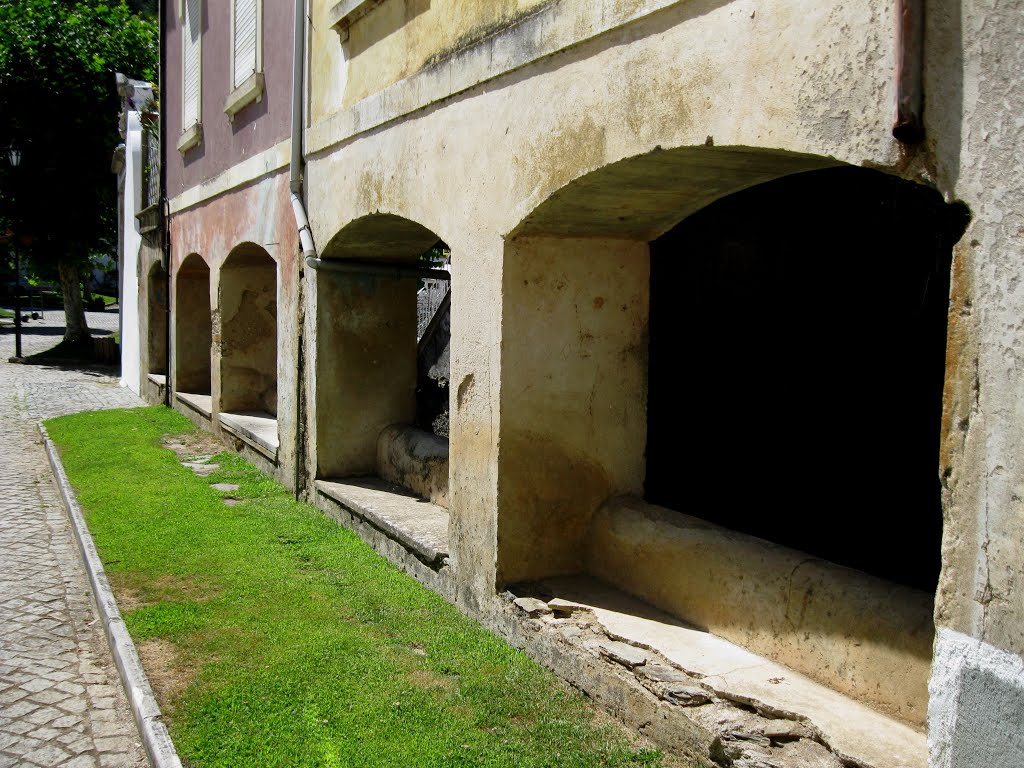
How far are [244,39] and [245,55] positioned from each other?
175 mm

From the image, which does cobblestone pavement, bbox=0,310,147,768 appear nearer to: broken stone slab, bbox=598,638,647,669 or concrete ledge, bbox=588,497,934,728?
broken stone slab, bbox=598,638,647,669

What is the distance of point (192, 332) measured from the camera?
12.8 metres

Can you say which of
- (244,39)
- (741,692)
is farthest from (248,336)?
(741,692)

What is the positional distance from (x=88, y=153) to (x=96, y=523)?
1729 cm

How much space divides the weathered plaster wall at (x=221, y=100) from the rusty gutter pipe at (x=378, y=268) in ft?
4.63

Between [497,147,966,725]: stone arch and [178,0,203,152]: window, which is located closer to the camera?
[497,147,966,725]: stone arch

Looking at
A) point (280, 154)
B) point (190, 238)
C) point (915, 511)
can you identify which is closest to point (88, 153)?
point (190, 238)

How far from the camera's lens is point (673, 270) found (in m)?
4.88

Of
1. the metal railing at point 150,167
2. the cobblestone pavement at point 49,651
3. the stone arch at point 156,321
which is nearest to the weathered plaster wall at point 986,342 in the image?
the cobblestone pavement at point 49,651

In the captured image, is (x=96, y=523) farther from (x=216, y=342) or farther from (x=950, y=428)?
(x=950, y=428)

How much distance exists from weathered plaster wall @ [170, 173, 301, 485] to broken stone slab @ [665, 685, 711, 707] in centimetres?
476

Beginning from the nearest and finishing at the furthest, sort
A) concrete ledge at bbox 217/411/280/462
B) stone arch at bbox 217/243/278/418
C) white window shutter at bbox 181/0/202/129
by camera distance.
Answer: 1. concrete ledge at bbox 217/411/280/462
2. stone arch at bbox 217/243/278/418
3. white window shutter at bbox 181/0/202/129

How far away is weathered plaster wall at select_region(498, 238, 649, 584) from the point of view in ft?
15.0

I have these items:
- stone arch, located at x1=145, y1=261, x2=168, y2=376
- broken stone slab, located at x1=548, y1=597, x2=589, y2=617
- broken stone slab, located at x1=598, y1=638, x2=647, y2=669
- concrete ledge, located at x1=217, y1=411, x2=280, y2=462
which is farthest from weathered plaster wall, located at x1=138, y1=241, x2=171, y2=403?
broken stone slab, located at x1=598, y1=638, x2=647, y2=669
